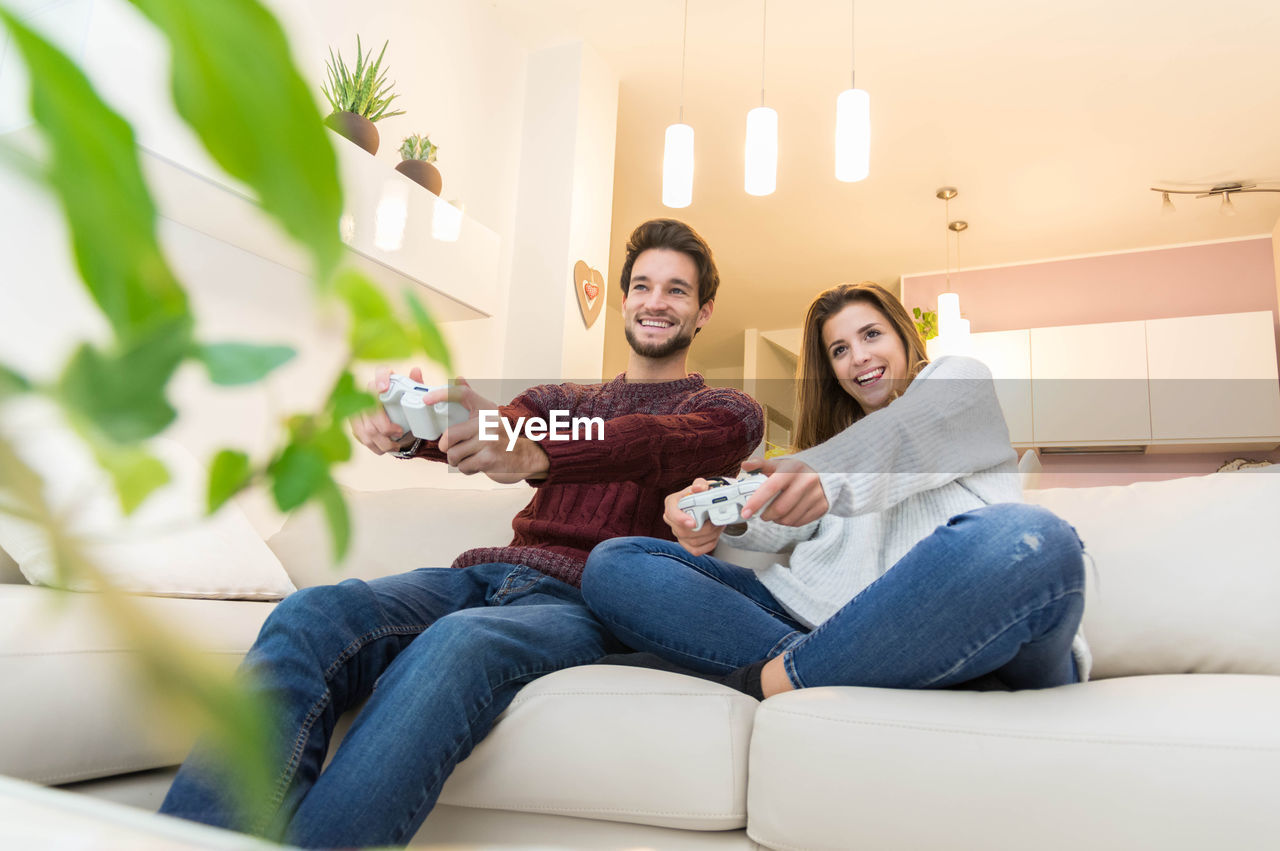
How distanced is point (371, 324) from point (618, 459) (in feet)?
3.86

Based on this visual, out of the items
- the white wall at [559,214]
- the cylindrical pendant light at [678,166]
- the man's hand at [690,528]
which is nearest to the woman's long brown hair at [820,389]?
the man's hand at [690,528]

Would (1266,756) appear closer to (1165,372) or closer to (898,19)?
(898,19)

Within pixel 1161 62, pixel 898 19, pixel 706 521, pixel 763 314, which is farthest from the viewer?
pixel 763 314

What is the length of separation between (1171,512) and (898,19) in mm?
2363

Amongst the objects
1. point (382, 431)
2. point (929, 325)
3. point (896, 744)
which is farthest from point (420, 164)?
point (929, 325)

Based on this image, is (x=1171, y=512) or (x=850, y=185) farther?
(x=850, y=185)

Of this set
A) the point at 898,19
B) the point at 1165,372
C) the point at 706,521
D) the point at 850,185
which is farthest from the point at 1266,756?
the point at 1165,372

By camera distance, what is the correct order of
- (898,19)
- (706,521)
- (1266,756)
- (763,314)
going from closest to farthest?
(1266,756)
(706,521)
(898,19)
(763,314)

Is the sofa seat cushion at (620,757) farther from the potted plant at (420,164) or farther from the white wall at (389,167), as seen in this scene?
the potted plant at (420,164)

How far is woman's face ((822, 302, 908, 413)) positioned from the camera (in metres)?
1.56

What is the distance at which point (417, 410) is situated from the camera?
Answer: 1.01 metres

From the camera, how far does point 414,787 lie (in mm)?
823

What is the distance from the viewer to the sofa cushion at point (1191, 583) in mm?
1108

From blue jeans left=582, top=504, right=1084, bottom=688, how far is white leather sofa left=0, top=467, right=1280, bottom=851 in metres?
0.04
